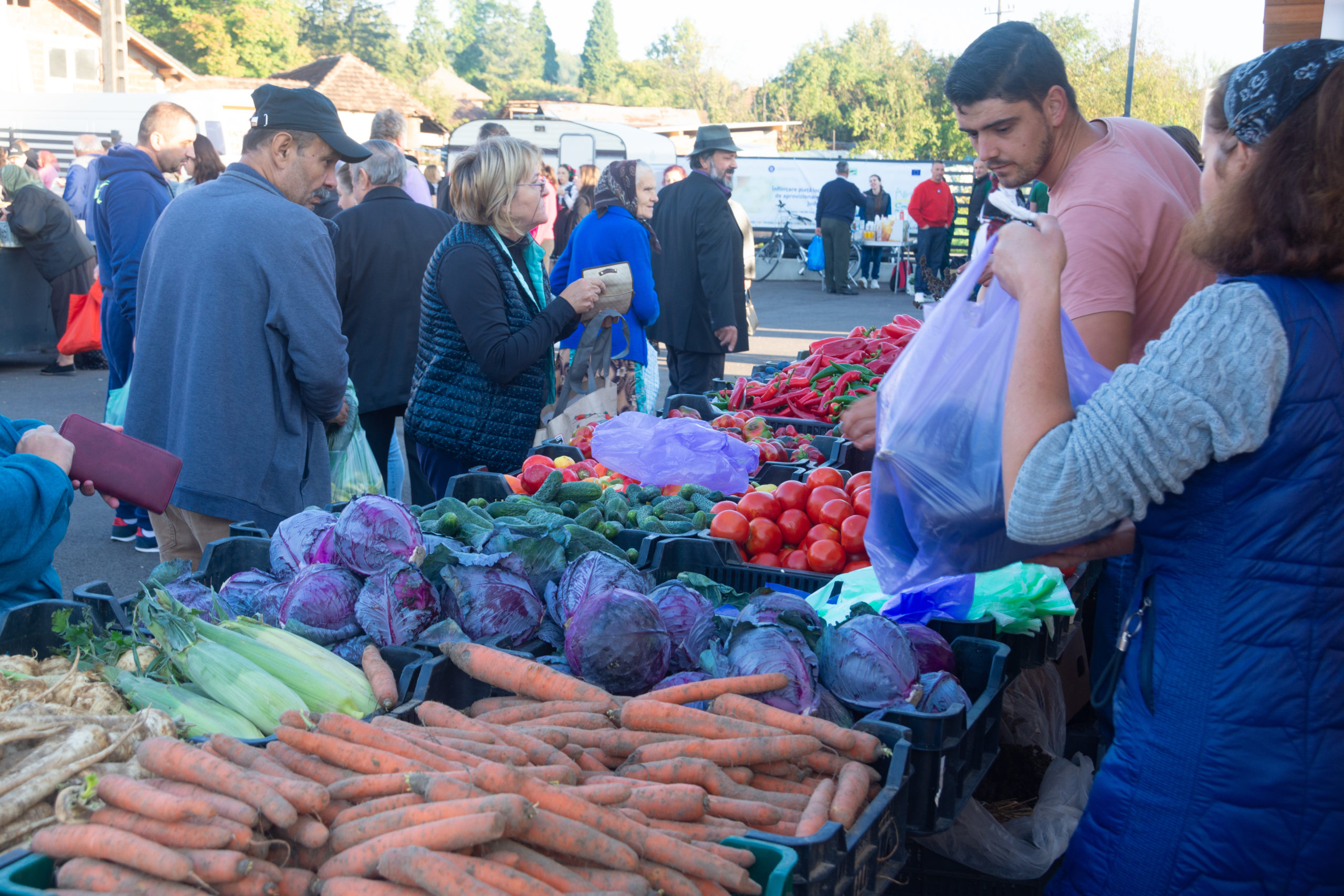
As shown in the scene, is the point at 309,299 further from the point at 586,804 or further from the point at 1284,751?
the point at 1284,751

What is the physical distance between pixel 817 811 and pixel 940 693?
550mm

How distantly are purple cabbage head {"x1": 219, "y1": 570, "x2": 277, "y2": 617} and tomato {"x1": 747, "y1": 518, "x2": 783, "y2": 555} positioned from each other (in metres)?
1.35

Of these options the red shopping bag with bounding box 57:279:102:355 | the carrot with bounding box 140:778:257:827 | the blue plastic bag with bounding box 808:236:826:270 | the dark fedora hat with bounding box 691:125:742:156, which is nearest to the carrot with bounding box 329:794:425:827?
the carrot with bounding box 140:778:257:827

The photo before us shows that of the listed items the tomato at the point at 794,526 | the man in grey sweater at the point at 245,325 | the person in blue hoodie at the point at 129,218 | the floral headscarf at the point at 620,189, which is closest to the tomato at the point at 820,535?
the tomato at the point at 794,526

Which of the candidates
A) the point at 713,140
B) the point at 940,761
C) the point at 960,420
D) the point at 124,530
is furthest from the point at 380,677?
the point at 713,140

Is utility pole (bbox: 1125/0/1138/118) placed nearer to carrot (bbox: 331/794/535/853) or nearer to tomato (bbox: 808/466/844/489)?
tomato (bbox: 808/466/844/489)

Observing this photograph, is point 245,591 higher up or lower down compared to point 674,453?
lower down

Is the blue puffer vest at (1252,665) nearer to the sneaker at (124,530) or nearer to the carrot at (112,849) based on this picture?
the carrot at (112,849)

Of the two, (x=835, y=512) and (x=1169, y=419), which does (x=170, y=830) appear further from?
(x=835, y=512)

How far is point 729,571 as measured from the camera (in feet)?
9.29

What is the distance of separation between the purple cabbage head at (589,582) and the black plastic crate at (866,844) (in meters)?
0.66

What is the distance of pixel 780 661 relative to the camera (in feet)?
6.44

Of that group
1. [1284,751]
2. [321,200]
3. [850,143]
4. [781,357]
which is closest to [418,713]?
[1284,751]

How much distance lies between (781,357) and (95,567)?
26.8 ft
